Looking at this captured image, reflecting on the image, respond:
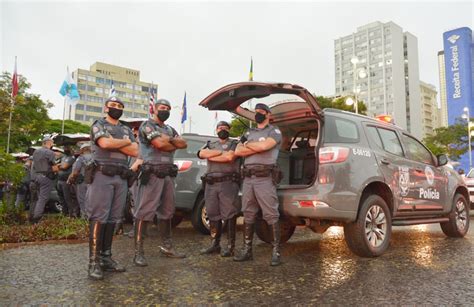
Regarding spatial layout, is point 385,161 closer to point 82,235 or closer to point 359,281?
point 359,281

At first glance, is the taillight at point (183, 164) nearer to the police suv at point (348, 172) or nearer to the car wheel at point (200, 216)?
the car wheel at point (200, 216)

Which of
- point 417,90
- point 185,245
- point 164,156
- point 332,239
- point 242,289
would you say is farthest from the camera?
point 417,90

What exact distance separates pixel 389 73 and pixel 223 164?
4234 inches

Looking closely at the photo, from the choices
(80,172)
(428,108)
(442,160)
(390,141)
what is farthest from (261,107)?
(428,108)

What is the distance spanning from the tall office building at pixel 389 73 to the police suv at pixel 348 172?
328 feet

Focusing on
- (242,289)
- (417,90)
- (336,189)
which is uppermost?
(417,90)

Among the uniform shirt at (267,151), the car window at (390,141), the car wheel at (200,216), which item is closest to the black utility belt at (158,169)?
the uniform shirt at (267,151)

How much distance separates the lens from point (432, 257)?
5008 mm

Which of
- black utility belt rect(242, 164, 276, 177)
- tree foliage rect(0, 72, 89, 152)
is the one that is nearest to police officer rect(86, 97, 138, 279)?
black utility belt rect(242, 164, 276, 177)

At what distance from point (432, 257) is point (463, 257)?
1.23ft

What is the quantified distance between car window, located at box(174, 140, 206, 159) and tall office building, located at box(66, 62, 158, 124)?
8721 centimetres

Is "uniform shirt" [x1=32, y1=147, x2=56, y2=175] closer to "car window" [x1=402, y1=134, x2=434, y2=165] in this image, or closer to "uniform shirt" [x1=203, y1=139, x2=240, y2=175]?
"uniform shirt" [x1=203, y1=139, x2=240, y2=175]

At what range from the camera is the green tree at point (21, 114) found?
21.2m

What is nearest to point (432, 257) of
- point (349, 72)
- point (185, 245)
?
Answer: point (185, 245)
